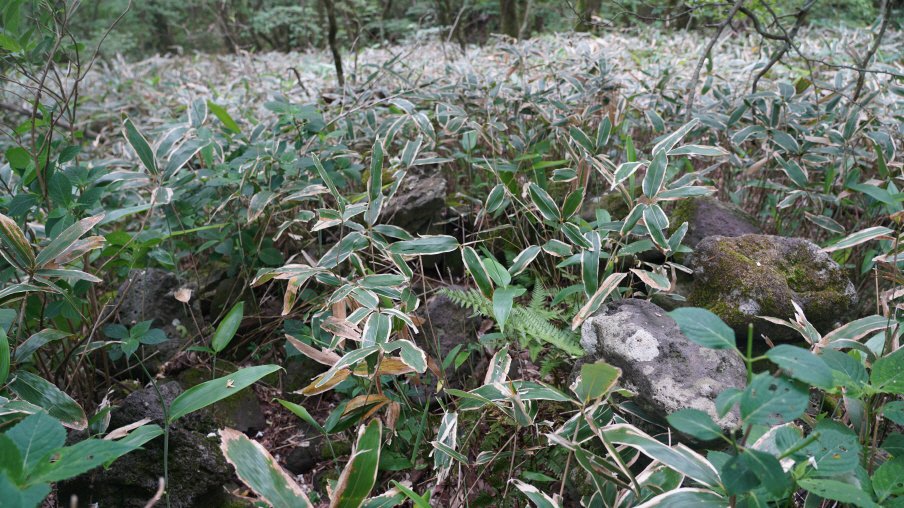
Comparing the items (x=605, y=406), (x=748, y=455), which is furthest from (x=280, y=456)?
(x=748, y=455)

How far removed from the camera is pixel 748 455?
2.61 ft

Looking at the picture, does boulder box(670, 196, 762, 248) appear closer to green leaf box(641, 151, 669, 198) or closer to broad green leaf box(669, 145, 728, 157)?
broad green leaf box(669, 145, 728, 157)

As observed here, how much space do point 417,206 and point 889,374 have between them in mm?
1583

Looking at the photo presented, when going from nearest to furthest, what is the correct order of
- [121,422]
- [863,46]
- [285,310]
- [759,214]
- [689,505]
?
[689,505] → [121,422] → [285,310] → [759,214] → [863,46]

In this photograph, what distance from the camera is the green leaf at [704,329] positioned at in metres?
0.80

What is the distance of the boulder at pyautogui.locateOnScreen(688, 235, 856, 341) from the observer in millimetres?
1677

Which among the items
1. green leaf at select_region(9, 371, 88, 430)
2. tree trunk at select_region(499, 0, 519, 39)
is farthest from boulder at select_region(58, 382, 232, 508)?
tree trunk at select_region(499, 0, 519, 39)

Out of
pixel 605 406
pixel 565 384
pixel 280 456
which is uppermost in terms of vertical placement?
pixel 605 406

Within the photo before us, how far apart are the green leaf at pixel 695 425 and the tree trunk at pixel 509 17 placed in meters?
7.99

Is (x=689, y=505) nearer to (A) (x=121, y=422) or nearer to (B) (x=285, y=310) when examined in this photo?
(B) (x=285, y=310)

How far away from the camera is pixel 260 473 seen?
1029 mm

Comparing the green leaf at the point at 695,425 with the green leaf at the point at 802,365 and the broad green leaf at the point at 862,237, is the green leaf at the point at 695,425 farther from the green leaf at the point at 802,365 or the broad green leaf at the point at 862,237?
the broad green leaf at the point at 862,237

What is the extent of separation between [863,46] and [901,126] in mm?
2442

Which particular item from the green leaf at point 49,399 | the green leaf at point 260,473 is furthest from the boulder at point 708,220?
the green leaf at point 49,399
